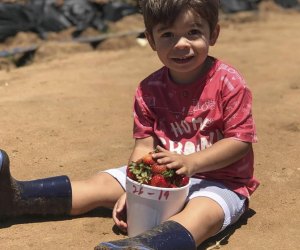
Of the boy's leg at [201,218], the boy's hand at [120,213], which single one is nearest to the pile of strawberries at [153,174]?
the boy's leg at [201,218]

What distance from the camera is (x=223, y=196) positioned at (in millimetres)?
2512

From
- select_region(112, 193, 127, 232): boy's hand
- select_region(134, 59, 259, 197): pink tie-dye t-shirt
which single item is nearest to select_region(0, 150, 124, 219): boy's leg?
select_region(112, 193, 127, 232): boy's hand

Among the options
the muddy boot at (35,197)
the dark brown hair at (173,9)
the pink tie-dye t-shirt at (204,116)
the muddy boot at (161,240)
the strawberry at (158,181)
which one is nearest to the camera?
the muddy boot at (161,240)

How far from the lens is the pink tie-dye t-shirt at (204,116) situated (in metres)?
2.55

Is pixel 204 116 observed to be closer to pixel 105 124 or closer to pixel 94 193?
pixel 94 193

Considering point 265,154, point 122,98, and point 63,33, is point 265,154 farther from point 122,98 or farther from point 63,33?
point 63,33

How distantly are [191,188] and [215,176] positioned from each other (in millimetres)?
125

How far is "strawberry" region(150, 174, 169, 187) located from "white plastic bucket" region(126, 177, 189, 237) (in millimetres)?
19

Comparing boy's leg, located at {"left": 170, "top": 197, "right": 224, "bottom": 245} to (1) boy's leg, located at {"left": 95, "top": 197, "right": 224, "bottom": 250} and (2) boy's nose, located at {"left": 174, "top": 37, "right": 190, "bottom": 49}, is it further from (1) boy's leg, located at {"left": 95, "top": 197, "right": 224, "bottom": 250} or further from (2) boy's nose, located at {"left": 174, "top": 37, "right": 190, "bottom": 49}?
(2) boy's nose, located at {"left": 174, "top": 37, "right": 190, "bottom": 49}

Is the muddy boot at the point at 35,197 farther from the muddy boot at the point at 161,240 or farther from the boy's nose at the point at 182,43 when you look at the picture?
the boy's nose at the point at 182,43

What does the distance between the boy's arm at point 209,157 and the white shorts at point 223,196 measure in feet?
0.33

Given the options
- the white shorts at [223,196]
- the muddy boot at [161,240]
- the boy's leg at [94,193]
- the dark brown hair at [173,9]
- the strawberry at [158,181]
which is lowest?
the boy's leg at [94,193]

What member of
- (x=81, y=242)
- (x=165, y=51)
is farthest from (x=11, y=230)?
(x=165, y=51)

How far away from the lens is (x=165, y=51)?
254cm
